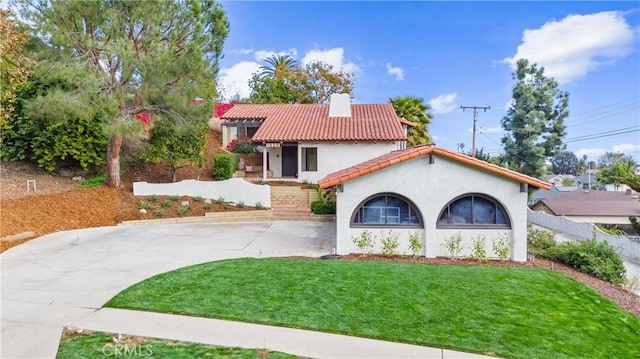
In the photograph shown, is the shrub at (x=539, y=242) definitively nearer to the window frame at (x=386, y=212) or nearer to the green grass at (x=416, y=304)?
the green grass at (x=416, y=304)

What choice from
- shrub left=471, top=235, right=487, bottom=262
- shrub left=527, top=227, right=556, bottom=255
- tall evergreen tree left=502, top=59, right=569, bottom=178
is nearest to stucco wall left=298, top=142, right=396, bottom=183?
shrub left=527, top=227, right=556, bottom=255

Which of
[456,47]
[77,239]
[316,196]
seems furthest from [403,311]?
[456,47]

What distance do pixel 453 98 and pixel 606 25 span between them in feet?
66.3

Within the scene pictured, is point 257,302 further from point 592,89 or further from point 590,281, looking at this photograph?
point 592,89

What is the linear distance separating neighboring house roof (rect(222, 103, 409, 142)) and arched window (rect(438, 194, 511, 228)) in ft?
37.1

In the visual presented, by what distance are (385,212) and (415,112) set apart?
2061 centimetres

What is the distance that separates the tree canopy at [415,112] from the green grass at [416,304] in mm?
20411

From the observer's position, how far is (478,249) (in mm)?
10797

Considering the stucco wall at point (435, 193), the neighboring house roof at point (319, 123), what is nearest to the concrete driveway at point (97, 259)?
the stucco wall at point (435, 193)

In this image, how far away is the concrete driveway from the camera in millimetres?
5842

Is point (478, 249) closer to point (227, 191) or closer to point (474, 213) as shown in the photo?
point (474, 213)

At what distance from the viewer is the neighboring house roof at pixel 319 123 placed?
22.8 meters

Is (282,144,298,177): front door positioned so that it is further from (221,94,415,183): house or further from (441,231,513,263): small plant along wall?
(441,231,513,263): small plant along wall

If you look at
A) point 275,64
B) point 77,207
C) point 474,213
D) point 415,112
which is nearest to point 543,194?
point 415,112
